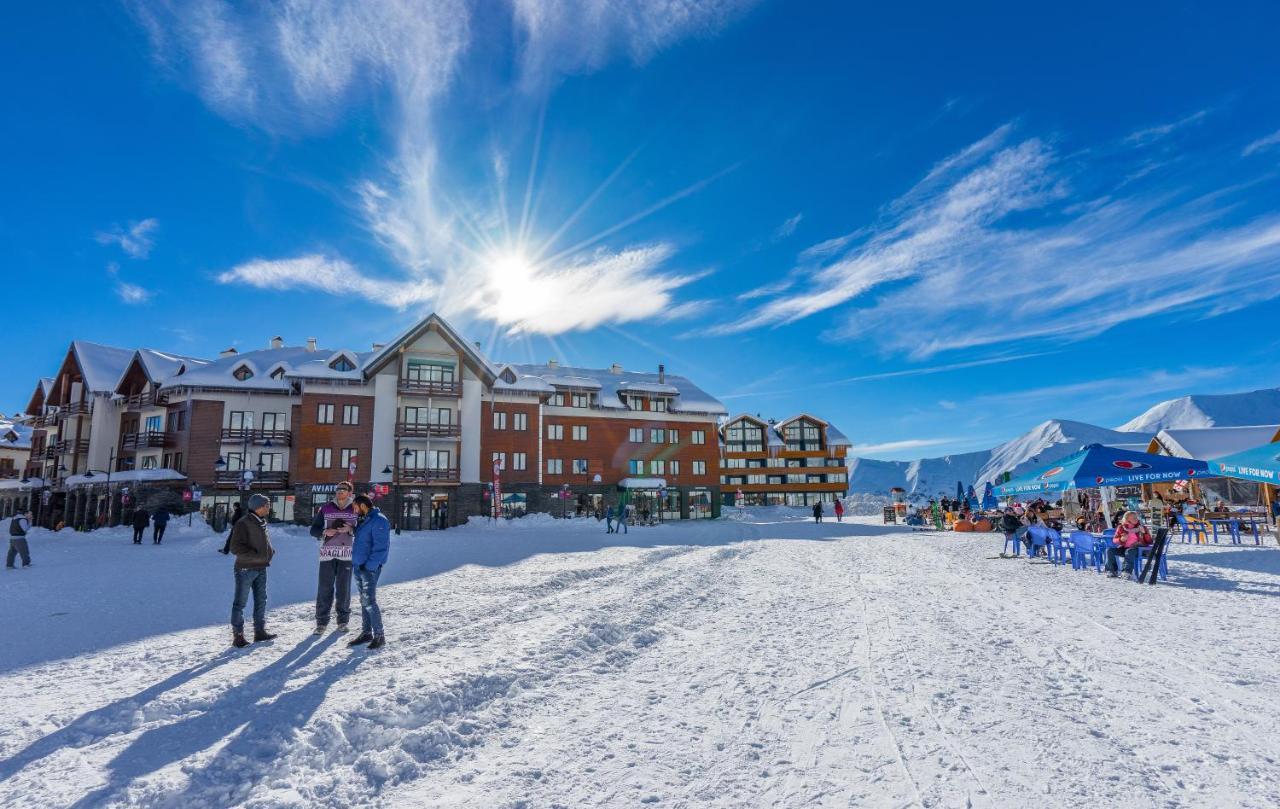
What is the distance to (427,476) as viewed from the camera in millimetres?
37500

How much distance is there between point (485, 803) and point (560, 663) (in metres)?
3.08

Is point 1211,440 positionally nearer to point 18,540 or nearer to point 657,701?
point 657,701

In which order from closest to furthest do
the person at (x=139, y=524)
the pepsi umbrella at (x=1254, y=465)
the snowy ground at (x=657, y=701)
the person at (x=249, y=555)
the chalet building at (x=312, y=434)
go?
1. the snowy ground at (x=657, y=701)
2. the person at (x=249, y=555)
3. the pepsi umbrella at (x=1254, y=465)
4. the person at (x=139, y=524)
5. the chalet building at (x=312, y=434)

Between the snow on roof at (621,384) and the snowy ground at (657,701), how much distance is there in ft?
115

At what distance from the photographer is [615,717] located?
5.29 m

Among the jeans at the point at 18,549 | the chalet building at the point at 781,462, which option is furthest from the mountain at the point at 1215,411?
the jeans at the point at 18,549

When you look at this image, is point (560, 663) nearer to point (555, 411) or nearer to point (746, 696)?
point (746, 696)

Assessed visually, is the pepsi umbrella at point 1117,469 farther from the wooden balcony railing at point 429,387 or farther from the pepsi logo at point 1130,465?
the wooden balcony railing at point 429,387

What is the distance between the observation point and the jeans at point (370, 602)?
740cm

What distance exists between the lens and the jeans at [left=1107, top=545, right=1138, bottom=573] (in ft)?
42.5

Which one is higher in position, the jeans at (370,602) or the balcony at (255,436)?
the balcony at (255,436)

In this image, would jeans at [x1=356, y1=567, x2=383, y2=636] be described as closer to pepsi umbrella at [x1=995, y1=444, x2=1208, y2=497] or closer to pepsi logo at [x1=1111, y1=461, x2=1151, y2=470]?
pepsi umbrella at [x1=995, y1=444, x2=1208, y2=497]

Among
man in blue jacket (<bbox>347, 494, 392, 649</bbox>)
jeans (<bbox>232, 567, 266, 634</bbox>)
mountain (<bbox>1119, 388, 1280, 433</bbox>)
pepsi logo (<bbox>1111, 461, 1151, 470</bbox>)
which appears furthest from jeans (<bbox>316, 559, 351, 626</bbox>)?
mountain (<bbox>1119, 388, 1280, 433</bbox>)

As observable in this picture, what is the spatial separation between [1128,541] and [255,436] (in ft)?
135
